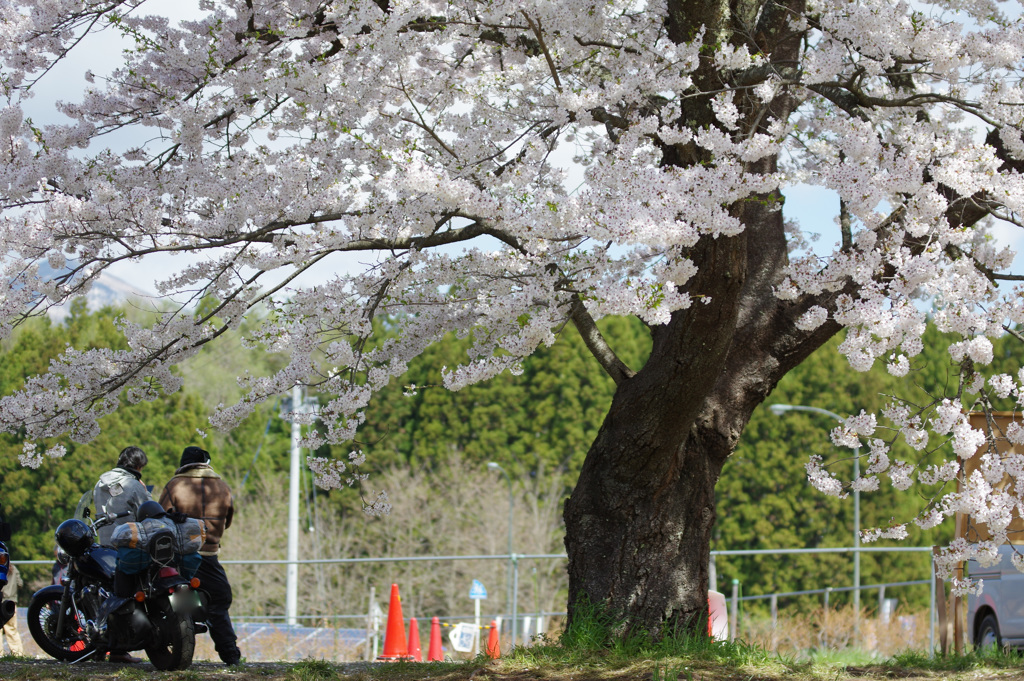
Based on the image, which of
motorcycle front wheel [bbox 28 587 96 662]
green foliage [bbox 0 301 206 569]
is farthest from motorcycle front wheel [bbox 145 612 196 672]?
green foliage [bbox 0 301 206 569]

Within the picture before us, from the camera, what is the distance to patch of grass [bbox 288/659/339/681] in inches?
228

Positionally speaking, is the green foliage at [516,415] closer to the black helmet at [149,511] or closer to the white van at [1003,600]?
the white van at [1003,600]

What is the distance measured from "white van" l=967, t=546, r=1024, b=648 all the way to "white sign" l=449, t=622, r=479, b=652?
32.8 ft

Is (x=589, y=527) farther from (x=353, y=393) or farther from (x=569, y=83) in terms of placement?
(x=569, y=83)

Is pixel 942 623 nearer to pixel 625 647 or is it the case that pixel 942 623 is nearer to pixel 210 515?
pixel 625 647

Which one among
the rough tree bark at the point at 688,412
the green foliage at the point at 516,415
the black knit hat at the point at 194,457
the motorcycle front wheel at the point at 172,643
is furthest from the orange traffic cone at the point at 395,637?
the green foliage at the point at 516,415

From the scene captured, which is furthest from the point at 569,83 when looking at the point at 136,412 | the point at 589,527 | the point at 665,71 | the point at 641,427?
the point at 136,412

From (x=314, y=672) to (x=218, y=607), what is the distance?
143cm

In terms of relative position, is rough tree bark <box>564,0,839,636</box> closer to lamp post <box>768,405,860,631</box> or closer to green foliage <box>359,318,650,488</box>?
lamp post <box>768,405,860,631</box>

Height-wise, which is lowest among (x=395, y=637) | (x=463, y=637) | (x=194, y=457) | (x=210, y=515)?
(x=463, y=637)

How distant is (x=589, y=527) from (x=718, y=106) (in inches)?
109

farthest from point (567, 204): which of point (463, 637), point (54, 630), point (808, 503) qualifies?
point (808, 503)

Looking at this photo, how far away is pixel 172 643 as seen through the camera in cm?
630

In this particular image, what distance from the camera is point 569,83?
7090 millimetres
